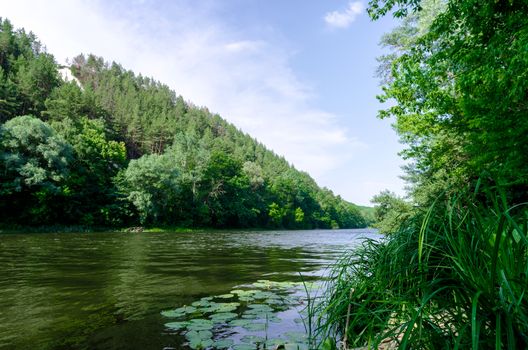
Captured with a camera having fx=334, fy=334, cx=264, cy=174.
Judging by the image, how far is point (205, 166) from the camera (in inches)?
2329

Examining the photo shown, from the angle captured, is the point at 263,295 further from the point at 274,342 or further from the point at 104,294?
the point at 104,294

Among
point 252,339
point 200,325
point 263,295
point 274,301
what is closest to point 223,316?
point 200,325

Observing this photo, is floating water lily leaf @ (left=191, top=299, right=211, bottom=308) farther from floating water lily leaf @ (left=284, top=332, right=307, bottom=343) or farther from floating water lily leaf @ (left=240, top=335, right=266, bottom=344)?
floating water lily leaf @ (left=284, top=332, right=307, bottom=343)

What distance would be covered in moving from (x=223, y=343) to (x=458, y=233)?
2.81m

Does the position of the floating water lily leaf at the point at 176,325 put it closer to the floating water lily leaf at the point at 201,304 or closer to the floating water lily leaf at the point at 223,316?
the floating water lily leaf at the point at 223,316

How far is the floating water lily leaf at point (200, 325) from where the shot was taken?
14.2 ft

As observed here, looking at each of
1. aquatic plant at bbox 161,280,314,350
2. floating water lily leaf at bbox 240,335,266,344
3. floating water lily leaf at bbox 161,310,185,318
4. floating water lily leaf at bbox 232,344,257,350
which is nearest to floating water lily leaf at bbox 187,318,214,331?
aquatic plant at bbox 161,280,314,350

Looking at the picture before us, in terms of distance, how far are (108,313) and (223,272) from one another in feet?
15.0

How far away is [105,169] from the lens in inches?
1969

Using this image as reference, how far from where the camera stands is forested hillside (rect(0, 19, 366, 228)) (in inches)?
1380

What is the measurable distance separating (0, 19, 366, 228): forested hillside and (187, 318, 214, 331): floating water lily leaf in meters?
36.2

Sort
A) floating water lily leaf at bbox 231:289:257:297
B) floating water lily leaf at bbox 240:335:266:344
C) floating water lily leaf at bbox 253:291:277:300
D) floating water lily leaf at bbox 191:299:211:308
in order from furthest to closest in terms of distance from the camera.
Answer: floating water lily leaf at bbox 231:289:257:297 → floating water lily leaf at bbox 253:291:277:300 → floating water lily leaf at bbox 191:299:211:308 → floating water lily leaf at bbox 240:335:266:344

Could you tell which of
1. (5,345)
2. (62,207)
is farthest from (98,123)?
(5,345)

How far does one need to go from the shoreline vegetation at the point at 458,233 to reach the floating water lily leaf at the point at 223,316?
127 centimetres
